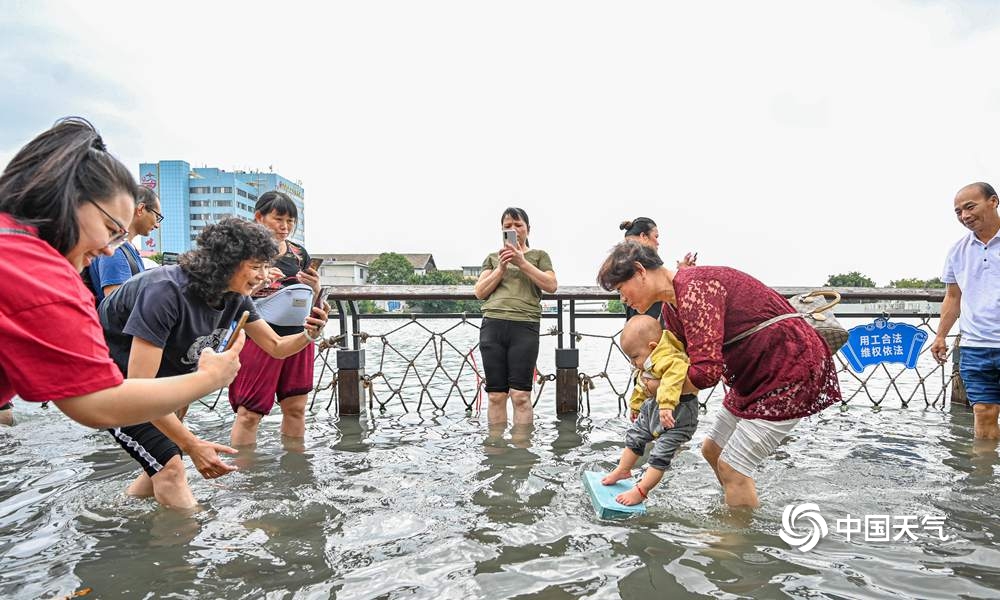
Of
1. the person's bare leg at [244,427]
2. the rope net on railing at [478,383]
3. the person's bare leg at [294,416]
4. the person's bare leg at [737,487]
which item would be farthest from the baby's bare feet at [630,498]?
the person's bare leg at [244,427]

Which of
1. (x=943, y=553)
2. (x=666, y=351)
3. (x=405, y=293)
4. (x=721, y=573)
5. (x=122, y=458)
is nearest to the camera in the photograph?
(x=721, y=573)

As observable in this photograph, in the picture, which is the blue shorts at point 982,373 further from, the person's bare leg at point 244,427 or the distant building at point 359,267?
the distant building at point 359,267

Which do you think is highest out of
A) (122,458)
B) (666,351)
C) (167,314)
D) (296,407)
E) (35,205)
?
(35,205)

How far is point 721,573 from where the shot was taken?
6.40 ft

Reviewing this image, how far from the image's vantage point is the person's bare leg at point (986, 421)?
3.67 metres

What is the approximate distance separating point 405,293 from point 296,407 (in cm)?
145

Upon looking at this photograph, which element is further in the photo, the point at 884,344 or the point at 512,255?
the point at 884,344

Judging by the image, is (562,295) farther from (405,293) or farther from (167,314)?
(167,314)

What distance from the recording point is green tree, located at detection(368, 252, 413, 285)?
61.9 meters

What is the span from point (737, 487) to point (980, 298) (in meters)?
2.45

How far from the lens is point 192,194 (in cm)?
7544

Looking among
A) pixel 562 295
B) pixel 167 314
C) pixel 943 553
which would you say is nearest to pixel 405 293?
pixel 562 295

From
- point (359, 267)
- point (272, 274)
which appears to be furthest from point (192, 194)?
point (272, 274)

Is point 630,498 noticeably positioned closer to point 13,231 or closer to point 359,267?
point 13,231
